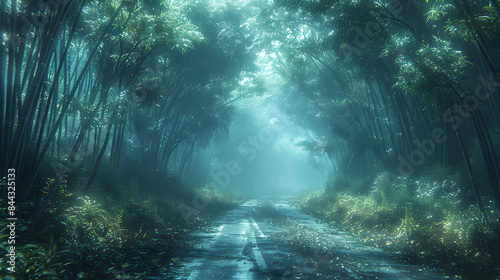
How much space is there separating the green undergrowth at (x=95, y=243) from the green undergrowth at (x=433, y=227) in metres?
5.14

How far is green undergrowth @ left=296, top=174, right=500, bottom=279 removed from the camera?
4.72 m

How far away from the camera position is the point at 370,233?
324 inches

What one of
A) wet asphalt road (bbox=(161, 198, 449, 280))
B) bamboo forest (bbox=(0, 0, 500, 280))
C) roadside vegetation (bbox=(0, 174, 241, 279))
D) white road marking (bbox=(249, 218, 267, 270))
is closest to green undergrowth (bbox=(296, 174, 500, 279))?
bamboo forest (bbox=(0, 0, 500, 280))

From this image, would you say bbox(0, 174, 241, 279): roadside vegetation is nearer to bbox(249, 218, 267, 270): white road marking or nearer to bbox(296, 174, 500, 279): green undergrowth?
bbox(249, 218, 267, 270): white road marking

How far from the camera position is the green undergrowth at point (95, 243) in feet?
11.5

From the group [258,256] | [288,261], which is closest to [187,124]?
[258,256]

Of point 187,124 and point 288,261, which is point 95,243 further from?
point 187,124

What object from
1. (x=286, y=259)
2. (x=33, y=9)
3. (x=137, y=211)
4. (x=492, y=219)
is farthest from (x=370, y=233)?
(x=33, y=9)

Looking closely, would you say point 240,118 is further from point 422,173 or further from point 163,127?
point 422,173

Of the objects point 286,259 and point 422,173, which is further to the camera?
point 422,173

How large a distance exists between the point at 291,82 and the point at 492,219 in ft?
43.0

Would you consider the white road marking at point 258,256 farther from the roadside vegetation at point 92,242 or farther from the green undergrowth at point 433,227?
the green undergrowth at point 433,227

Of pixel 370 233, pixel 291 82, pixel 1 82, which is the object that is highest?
pixel 291 82

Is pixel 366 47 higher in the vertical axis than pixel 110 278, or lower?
higher
